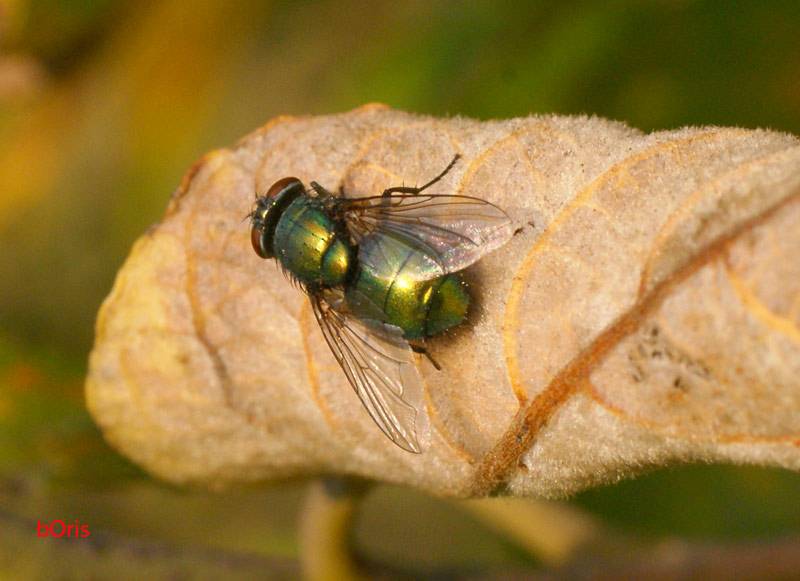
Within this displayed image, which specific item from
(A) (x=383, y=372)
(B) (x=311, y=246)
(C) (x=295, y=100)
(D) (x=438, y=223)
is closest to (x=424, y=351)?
(A) (x=383, y=372)

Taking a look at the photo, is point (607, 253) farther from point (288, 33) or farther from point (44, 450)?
point (288, 33)

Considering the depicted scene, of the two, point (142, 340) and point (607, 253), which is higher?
point (607, 253)

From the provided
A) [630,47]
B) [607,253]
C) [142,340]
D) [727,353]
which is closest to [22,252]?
[142,340]

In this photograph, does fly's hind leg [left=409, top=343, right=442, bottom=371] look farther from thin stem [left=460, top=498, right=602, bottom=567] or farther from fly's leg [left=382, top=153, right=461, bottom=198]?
thin stem [left=460, top=498, right=602, bottom=567]

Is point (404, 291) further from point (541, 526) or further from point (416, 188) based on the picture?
point (541, 526)

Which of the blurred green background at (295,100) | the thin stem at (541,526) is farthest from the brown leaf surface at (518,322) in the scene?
the thin stem at (541,526)

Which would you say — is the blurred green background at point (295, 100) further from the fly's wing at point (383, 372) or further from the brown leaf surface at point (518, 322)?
the fly's wing at point (383, 372)
